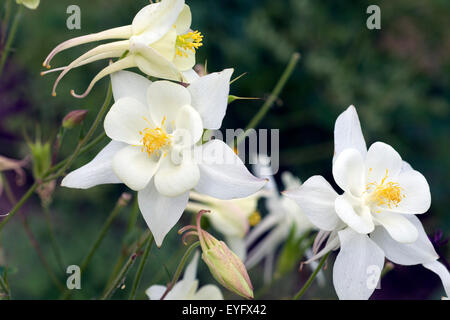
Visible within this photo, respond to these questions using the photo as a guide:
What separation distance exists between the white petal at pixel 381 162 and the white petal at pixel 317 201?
0.22 ft

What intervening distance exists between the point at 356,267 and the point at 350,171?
102mm

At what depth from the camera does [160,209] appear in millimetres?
498

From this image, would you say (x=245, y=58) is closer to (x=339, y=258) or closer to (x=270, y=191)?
(x=270, y=191)

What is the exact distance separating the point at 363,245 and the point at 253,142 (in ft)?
0.80

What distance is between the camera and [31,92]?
166 centimetres

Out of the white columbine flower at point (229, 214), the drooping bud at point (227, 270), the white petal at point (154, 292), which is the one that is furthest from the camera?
the white columbine flower at point (229, 214)

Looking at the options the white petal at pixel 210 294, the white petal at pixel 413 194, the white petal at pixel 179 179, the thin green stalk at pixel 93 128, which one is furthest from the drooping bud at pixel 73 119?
the white petal at pixel 413 194

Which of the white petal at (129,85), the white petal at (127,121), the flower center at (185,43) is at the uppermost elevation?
the flower center at (185,43)

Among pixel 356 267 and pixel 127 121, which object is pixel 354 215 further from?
pixel 127 121

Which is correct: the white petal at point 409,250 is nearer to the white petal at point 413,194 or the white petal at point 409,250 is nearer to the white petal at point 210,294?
the white petal at point 413,194

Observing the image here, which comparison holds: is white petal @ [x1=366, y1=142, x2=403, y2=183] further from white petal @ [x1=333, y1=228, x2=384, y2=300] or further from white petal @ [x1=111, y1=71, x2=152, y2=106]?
white petal @ [x1=111, y1=71, x2=152, y2=106]

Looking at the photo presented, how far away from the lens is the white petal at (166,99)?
0.50 meters

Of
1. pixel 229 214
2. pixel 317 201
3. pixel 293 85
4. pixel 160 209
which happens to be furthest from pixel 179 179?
pixel 293 85

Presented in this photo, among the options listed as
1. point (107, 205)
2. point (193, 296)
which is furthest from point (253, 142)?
point (107, 205)
